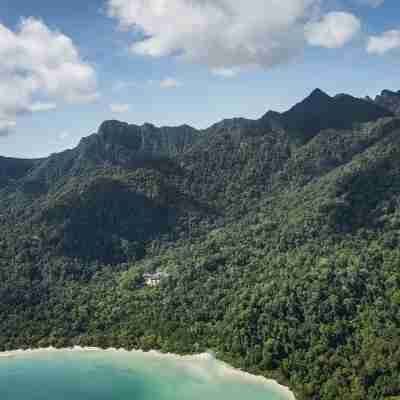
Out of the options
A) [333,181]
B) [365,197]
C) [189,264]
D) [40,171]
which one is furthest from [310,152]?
[40,171]

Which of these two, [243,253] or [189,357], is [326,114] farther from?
[189,357]

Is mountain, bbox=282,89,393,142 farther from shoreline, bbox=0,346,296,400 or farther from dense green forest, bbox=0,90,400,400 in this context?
shoreline, bbox=0,346,296,400

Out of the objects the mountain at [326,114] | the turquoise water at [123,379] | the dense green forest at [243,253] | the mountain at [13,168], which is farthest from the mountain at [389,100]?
the turquoise water at [123,379]

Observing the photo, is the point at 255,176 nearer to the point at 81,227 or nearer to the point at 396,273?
the point at 81,227

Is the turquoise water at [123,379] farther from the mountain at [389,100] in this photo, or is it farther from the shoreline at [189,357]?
the mountain at [389,100]

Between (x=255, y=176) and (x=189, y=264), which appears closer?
(x=189, y=264)

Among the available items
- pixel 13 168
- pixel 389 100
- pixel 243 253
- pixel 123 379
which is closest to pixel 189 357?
pixel 123 379
